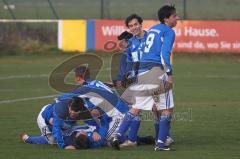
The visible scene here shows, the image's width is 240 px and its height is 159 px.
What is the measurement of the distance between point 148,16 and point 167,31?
27.0m

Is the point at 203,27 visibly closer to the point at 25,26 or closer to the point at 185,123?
the point at 25,26

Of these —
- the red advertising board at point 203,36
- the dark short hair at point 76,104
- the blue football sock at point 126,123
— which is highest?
the red advertising board at point 203,36

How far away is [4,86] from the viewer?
23484 mm

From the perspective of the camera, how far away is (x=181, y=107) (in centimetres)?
A: 1825

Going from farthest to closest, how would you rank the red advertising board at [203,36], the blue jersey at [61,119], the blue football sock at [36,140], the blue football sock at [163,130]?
the red advertising board at [203,36] < the blue football sock at [36,140] < the blue jersey at [61,119] < the blue football sock at [163,130]

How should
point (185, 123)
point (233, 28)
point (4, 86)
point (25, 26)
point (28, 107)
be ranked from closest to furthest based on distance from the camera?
1. point (185, 123)
2. point (28, 107)
3. point (4, 86)
4. point (233, 28)
5. point (25, 26)

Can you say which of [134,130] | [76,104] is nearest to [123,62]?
[134,130]

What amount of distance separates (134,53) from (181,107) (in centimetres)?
554

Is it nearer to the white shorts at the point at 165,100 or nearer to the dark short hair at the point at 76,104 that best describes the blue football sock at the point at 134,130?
the white shorts at the point at 165,100

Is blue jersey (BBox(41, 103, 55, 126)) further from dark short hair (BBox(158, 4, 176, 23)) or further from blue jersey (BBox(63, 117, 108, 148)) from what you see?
dark short hair (BBox(158, 4, 176, 23))

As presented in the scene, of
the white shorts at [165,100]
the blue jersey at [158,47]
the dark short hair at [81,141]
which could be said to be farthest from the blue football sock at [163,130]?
the dark short hair at [81,141]

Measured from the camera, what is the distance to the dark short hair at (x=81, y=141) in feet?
40.4

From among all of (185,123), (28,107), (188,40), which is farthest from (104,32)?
(185,123)

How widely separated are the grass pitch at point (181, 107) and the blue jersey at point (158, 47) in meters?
1.33
